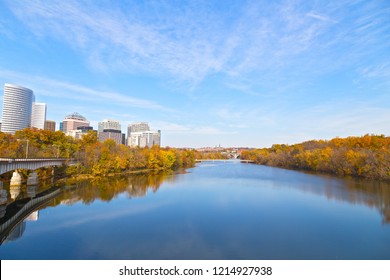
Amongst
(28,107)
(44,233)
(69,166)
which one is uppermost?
(28,107)

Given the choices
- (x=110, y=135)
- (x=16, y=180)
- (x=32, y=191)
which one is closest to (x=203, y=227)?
(x=32, y=191)

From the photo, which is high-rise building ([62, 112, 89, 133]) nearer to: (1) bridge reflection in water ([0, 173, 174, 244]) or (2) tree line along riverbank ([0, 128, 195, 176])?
(2) tree line along riverbank ([0, 128, 195, 176])

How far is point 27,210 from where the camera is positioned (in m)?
19.4

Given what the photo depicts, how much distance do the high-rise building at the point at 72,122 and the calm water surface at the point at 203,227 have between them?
16243cm

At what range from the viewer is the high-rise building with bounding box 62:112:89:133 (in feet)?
578

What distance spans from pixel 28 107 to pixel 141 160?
123712 mm

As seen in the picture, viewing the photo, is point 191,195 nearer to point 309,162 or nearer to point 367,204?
point 367,204

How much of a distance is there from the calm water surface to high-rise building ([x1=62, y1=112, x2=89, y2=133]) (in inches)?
6395

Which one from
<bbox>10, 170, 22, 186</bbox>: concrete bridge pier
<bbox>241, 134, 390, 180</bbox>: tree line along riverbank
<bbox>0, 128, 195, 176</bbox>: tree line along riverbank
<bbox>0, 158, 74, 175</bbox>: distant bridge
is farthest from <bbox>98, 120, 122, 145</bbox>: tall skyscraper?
<bbox>10, 170, 22, 186</bbox>: concrete bridge pier

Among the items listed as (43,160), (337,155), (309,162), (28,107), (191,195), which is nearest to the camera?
(191,195)

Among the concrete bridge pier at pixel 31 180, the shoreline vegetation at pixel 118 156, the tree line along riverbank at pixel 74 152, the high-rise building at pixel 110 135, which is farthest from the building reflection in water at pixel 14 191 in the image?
the high-rise building at pixel 110 135

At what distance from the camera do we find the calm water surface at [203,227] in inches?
469

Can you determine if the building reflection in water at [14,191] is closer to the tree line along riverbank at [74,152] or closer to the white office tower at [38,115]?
the tree line along riverbank at [74,152]

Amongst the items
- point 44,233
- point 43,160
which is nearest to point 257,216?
point 44,233
